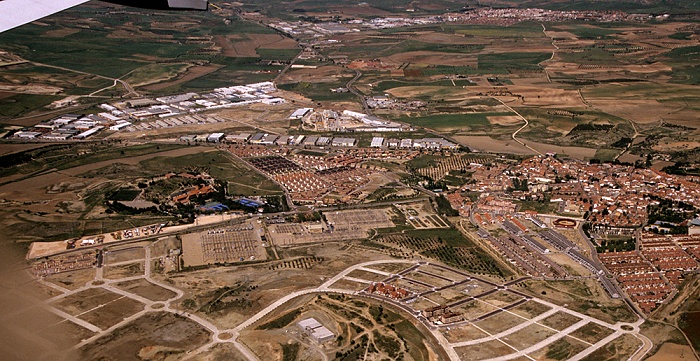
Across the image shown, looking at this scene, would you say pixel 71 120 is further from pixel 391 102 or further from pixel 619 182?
pixel 619 182

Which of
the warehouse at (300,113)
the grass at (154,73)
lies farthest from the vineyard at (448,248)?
the grass at (154,73)

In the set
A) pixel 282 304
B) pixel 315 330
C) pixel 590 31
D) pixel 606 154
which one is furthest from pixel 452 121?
pixel 590 31

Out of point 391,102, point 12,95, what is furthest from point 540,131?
point 12,95

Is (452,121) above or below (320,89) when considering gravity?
below

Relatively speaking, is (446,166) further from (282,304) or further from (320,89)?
(320,89)

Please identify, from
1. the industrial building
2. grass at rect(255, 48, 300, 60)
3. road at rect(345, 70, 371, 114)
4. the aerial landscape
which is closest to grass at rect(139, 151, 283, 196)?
the aerial landscape

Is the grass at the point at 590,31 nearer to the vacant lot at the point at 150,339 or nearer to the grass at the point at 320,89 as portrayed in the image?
the grass at the point at 320,89
